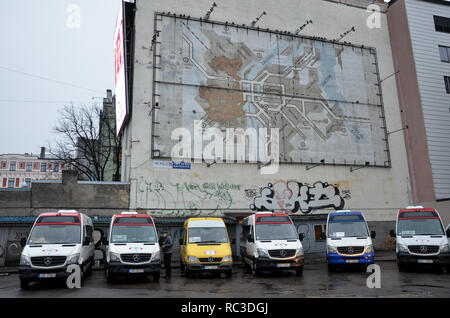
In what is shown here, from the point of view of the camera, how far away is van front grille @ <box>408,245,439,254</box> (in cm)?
1402

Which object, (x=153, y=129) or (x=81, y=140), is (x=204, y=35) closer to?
(x=153, y=129)

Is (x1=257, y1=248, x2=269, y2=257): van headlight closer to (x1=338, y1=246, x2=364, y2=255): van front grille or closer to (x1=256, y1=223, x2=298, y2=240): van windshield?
(x1=256, y1=223, x2=298, y2=240): van windshield

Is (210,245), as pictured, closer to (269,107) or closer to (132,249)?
(132,249)

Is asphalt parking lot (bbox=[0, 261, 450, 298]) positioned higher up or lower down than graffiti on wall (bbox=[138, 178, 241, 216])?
lower down

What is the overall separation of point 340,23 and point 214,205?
19056mm

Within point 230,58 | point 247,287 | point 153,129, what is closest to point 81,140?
point 153,129

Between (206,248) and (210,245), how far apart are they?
0.87 ft

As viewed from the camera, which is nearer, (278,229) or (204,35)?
(278,229)

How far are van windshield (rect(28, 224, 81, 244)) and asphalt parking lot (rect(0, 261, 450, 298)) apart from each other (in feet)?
4.93

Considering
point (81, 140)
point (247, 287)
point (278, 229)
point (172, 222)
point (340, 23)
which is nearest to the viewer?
point (247, 287)

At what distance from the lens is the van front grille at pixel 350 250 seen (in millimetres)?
14875

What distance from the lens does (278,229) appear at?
49.4 ft

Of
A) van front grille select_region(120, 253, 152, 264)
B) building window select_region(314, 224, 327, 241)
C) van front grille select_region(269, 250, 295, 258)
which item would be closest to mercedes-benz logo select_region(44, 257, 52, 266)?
van front grille select_region(120, 253, 152, 264)

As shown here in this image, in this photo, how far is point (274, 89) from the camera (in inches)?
1046
